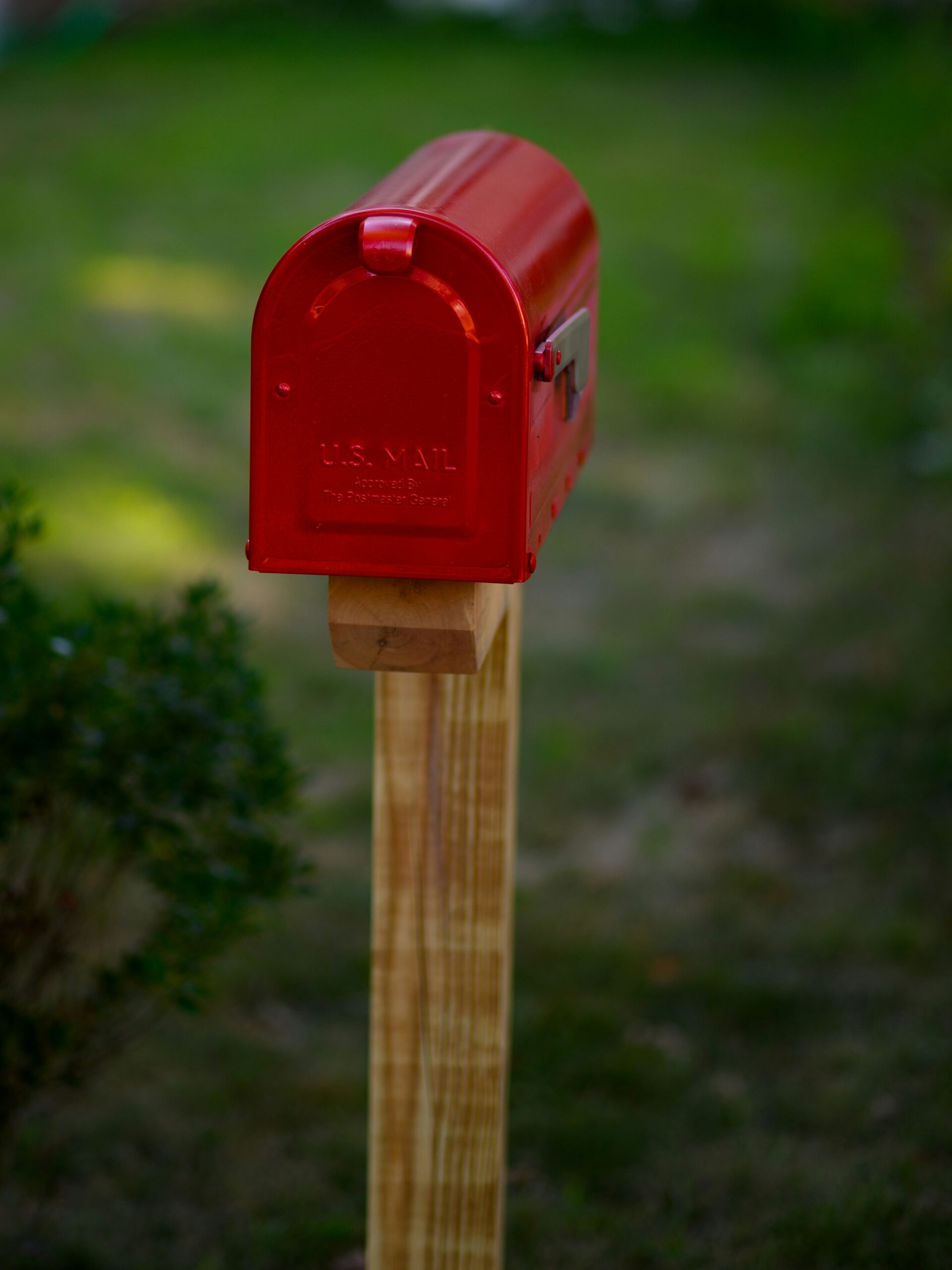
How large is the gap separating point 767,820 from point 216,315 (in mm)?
4032

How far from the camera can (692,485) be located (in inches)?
239

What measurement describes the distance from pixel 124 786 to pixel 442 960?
2.28 feet

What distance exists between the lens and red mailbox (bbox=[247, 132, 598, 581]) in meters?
1.33

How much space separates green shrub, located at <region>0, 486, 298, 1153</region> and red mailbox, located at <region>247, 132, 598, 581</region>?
866 millimetres

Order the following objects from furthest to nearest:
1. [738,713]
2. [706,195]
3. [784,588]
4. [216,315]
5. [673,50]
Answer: [673,50]
[706,195]
[216,315]
[784,588]
[738,713]

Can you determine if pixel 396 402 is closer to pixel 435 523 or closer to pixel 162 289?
pixel 435 523

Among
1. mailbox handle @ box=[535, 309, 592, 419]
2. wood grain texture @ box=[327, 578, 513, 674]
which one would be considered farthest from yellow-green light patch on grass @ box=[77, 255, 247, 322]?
wood grain texture @ box=[327, 578, 513, 674]

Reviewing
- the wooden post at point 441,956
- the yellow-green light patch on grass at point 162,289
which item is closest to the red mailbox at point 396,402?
the wooden post at point 441,956

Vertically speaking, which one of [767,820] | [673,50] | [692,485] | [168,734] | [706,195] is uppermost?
[673,50]

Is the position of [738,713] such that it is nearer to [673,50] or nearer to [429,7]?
[673,50]

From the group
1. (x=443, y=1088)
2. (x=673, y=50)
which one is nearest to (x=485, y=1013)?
(x=443, y=1088)

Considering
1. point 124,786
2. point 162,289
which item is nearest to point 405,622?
point 124,786

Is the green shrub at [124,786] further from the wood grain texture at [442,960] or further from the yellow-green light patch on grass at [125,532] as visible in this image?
the yellow-green light patch on grass at [125,532]

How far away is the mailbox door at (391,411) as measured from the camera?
1.33 m
